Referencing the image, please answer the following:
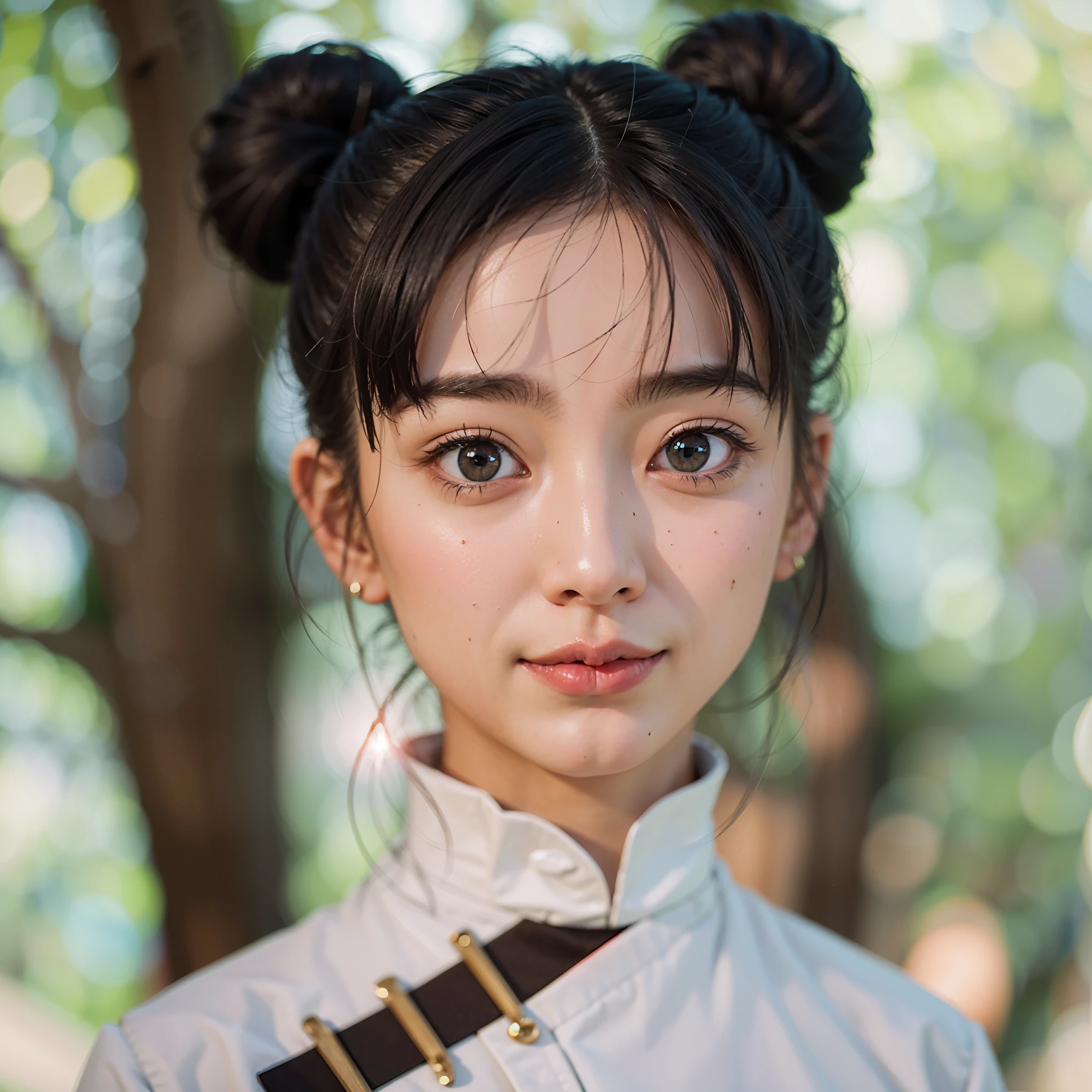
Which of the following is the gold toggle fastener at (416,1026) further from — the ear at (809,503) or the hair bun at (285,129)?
the hair bun at (285,129)

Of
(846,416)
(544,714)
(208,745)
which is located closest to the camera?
(544,714)

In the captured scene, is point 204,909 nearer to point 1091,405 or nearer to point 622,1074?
point 622,1074

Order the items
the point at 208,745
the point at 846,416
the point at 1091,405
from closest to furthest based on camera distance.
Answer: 1. the point at 208,745
2. the point at 846,416
3. the point at 1091,405

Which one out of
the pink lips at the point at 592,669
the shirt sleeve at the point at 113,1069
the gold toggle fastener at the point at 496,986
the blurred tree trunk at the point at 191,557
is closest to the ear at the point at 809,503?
the pink lips at the point at 592,669

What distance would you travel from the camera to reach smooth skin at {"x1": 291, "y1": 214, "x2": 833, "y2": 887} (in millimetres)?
912

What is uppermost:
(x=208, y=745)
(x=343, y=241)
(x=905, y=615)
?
(x=343, y=241)

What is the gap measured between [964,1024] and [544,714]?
2.08 ft

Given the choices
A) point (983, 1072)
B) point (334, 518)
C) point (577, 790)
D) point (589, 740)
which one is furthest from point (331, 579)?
point (983, 1072)

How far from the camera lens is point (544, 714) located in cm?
96

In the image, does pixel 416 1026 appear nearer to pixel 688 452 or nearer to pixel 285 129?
pixel 688 452

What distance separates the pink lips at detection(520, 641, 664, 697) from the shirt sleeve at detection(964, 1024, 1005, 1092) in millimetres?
602

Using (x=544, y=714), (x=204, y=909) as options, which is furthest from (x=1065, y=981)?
(x=544, y=714)

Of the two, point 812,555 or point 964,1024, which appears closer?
point 964,1024

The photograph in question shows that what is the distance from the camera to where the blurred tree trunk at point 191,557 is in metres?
1.75
